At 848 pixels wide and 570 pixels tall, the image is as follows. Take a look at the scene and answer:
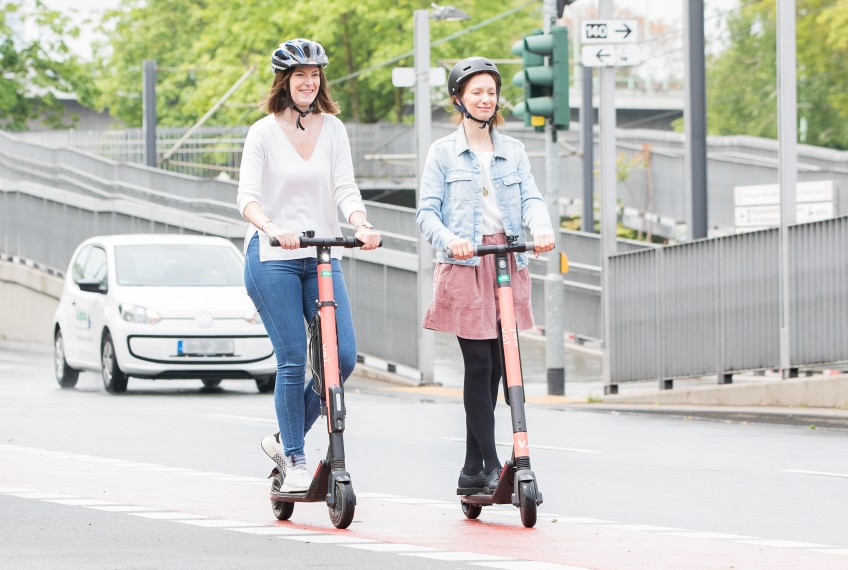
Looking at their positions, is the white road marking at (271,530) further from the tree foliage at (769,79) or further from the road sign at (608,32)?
the tree foliage at (769,79)

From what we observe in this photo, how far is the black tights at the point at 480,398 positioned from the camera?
26.7 feet

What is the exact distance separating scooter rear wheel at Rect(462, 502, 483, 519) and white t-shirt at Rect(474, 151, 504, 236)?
1166 millimetres

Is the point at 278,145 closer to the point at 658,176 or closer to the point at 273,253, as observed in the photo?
the point at 273,253

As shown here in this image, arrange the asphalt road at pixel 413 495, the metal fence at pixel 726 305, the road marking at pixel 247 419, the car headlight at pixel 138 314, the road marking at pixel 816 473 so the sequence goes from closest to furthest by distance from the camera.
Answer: the asphalt road at pixel 413 495 < the road marking at pixel 816 473 < the road marking at pixel 247 419 < the metal fence at pixel 726 305 < the car headlight at pixel 138 314

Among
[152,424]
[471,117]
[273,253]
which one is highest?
[471,117]

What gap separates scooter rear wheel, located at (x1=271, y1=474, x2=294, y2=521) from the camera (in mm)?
8242

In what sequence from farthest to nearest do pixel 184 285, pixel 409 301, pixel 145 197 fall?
pixel 145 197
pixel 409 301
pixel 184 285

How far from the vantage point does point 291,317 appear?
26.6 feet

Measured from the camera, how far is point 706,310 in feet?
59.6

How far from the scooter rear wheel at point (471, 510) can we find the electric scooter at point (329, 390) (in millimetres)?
666

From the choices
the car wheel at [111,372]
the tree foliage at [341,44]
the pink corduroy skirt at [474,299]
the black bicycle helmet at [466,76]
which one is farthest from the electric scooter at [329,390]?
the tree foliage at [341,44]

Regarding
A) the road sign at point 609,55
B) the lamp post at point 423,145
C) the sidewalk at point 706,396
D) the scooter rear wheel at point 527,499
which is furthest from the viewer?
the lamp post at point 423,145

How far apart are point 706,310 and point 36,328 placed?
1690 cm

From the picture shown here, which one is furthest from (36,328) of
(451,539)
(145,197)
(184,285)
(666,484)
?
(451,539)
